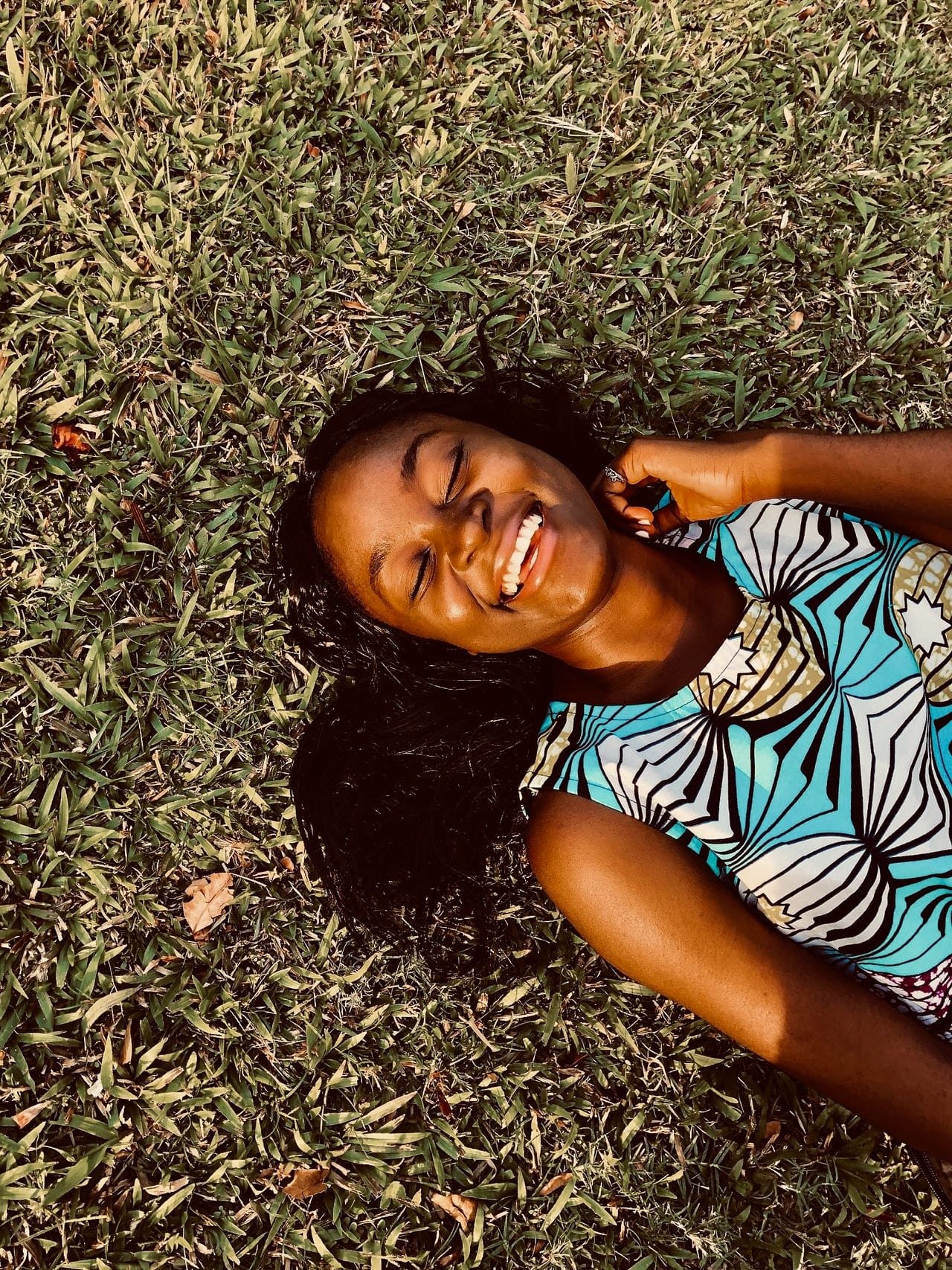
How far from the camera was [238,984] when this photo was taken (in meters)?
3.72

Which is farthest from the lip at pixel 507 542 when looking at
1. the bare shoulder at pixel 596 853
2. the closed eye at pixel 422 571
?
the bare shoulder at pixel 596 853

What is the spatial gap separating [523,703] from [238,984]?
62.4 inches

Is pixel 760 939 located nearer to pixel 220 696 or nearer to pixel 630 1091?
pixel 630 1091

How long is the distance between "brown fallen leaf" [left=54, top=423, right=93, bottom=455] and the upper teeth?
6.97 ft

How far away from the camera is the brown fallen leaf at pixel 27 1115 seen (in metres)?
3.46

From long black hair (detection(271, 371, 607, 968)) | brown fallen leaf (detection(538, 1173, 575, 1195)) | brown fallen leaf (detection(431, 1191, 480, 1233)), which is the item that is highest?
long black hair (detection(271, 371, 607, 968))

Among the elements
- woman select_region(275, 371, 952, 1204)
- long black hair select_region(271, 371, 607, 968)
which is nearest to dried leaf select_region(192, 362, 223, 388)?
long black hair select_region(271, 371, 607, 968)

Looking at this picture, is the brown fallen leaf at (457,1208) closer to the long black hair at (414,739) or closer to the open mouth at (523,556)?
the long black hair at (414,739)

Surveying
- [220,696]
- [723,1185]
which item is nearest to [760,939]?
[723,1185]

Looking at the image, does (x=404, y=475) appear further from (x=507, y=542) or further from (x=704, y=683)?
(x=704, y=683)

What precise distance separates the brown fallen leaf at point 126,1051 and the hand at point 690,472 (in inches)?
104

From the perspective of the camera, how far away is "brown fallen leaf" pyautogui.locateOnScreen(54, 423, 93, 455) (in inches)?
155

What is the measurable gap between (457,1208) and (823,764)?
85.6 inches

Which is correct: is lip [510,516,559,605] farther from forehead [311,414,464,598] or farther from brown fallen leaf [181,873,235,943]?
brown fallen leaf [181,873,235,943]
